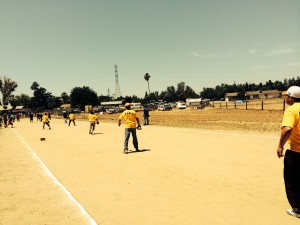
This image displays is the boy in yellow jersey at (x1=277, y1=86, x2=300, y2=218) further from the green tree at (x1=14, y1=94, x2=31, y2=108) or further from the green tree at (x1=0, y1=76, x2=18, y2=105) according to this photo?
the green tree at (x1=14, y1=94, x2=31, y2=108)

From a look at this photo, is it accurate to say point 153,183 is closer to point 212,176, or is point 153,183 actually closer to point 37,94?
point 212,176

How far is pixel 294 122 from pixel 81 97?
11987cm

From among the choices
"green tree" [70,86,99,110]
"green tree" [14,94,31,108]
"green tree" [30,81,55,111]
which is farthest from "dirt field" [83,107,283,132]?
"green tree" [14,94,31,108]

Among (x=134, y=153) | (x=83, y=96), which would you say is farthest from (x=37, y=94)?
(x=134, y=153)

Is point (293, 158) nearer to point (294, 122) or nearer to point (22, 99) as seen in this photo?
point (294, 122)

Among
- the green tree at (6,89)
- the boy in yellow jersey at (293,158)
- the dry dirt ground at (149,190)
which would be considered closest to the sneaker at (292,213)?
the boy in yellow jersey at (293,158)

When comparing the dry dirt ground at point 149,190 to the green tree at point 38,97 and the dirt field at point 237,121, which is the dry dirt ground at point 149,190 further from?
the green tree at point 38,97

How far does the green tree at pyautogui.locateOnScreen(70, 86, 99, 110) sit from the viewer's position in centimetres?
11925

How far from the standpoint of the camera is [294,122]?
13.4 ft

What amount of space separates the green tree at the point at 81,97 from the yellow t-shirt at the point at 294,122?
11857 centimetres

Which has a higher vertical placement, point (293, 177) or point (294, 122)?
point (294, 122)

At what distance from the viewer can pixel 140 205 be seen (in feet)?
16.9

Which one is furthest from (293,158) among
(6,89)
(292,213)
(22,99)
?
(22,99)

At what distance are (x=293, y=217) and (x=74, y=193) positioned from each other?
4.33m
